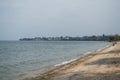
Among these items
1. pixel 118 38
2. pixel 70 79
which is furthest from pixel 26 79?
pixel 118 38

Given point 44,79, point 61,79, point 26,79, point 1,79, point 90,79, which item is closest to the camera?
point 90,79

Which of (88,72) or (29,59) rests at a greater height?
(88,72)

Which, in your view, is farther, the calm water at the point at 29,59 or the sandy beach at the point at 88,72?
the calm water at the point at 29,59

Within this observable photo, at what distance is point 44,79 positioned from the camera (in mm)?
17594

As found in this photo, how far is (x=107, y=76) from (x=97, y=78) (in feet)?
2.67

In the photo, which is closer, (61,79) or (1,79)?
(61,79)

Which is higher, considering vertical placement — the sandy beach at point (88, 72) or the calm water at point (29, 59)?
the sandy beach at point (88, 72)

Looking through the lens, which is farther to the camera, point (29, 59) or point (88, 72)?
point (29, 59)

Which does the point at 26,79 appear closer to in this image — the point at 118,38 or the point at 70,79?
the point at 70,79

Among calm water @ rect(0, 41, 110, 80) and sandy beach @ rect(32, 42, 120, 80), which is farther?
calm water @ rect(0, 41, 110, 80)

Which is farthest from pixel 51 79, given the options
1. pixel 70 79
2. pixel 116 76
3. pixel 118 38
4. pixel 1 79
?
pixel 118 38

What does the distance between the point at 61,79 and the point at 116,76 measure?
11.2 ft

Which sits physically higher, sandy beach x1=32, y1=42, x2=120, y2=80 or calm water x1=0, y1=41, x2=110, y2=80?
sandy beach x1=32, y1=42, x2=120, y2=80

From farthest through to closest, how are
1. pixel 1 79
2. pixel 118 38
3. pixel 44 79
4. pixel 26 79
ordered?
pixel 118 38
pixel 1 79
pixel 26 79
pixel 44 79
